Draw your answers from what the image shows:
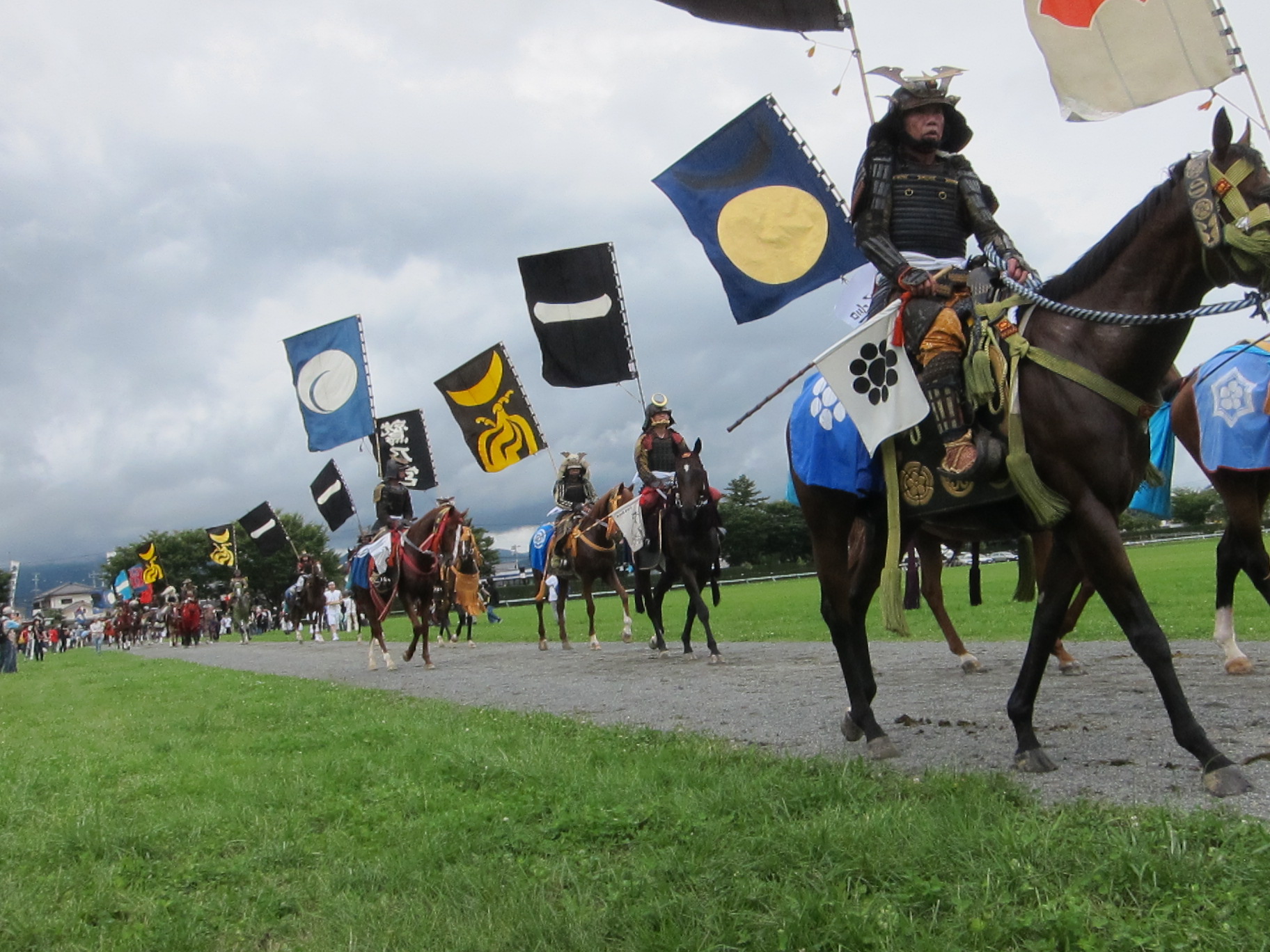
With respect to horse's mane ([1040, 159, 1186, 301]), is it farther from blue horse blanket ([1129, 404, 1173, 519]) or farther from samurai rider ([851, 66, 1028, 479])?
blue horse blanket ([1129, 404, 1173, 519])

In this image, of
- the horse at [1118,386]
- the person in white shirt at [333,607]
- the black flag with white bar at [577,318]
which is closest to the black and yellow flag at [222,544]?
the person in white shirt at [333,607]

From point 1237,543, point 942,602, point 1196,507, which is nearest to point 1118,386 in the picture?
point 1237,543

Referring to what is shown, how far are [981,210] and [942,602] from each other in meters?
4.94

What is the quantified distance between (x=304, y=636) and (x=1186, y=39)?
43.8 meters

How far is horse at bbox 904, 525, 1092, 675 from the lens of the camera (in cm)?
827

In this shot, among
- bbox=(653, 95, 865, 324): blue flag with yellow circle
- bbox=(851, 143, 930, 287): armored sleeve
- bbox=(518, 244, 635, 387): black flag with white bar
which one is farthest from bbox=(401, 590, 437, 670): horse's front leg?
bbox=(851, 143, 930, 287): armored sleeve

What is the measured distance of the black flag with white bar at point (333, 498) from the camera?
109ft

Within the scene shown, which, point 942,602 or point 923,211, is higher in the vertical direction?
point 923,211

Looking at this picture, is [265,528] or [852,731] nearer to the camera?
[852,731]

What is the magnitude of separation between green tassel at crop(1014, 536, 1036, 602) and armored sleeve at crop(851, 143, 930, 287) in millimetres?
3079

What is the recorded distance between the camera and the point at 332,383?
71.3 ft

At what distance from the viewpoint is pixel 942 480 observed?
5.61 metres

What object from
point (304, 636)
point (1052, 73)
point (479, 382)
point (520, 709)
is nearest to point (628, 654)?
point (520, 709)

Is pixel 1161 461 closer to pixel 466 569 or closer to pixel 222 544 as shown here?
pixel 466 569
